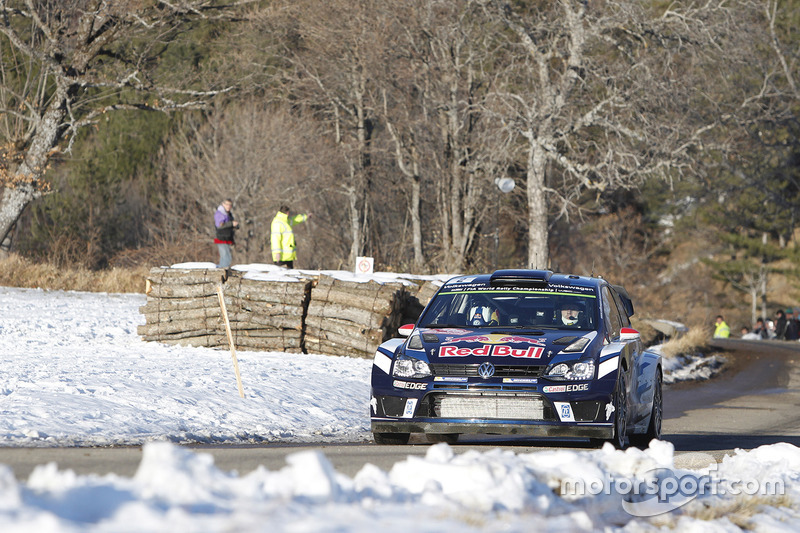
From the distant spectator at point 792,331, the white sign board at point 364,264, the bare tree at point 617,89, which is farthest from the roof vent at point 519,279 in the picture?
the distant spectator at point 792,331

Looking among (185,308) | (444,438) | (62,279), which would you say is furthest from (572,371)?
(62,279)

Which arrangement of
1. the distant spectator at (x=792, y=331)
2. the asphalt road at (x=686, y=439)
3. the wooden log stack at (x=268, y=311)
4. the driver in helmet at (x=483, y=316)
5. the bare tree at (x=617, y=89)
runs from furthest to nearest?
the distant spectator at (x=792, y=331) < the bare tree at (x=617, y=89) < the wooden log stack at (x=268, y=311) < the driver in helmet at (x=483, y=316) < the asphalt road at (x=686, y=439)

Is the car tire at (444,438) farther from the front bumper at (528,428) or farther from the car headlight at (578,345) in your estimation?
the car headlight at (578,345)

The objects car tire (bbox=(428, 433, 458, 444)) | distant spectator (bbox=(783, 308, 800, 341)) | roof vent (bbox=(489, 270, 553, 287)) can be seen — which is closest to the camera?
car tire (bbox=(428, 433, 458, 444))

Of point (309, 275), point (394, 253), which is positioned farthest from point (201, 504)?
point (394, 253)

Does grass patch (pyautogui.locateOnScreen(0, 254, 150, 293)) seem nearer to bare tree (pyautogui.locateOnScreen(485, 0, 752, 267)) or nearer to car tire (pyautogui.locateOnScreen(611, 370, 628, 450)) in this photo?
bare tree (pyautogui.locateOnScreen(485, 0, 752, 267))

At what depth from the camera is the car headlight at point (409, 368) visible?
357 inches

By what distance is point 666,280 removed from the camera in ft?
253

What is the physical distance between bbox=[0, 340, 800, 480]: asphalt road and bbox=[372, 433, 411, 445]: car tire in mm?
117

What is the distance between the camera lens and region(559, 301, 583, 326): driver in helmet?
9.96m

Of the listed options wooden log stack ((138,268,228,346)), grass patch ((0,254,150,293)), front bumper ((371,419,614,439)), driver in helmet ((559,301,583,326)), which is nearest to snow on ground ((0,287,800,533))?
front bumper ((371,419,614,439))

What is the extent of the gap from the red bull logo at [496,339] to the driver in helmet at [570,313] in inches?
31.3

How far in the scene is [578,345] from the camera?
9.16 meters

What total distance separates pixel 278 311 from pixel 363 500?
40.7 feet
